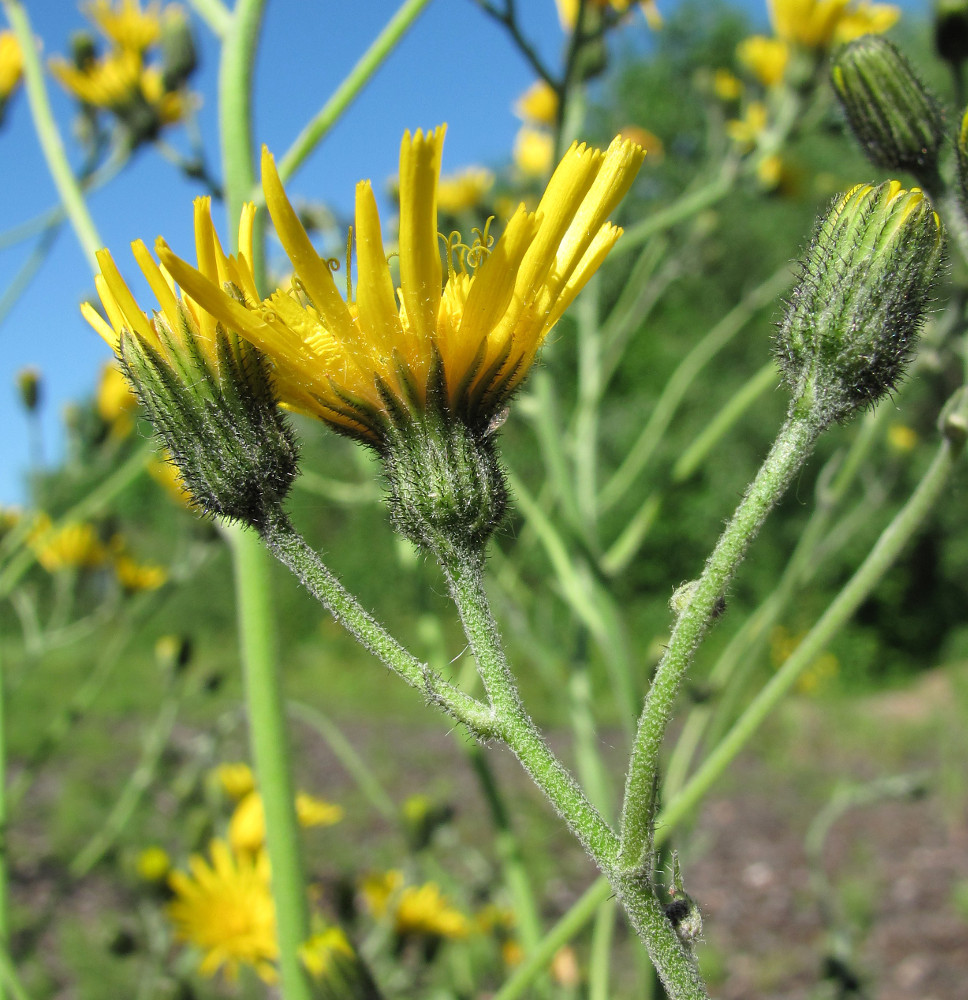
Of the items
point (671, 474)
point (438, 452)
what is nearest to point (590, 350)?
point (671, 474)

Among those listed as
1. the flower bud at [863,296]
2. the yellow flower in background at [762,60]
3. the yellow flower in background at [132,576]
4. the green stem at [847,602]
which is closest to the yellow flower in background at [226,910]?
the yellow flower in background at [132,576]

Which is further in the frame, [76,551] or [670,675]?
[76,551]

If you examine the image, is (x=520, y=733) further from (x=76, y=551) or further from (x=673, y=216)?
(x=76, y=551)

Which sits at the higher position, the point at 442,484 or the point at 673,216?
the point at 673,216

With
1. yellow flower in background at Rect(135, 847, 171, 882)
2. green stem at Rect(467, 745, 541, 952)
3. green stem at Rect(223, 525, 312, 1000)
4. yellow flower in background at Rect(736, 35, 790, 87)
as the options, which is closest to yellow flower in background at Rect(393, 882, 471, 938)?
yellow flower in background at Rect(135, 847, 171, 882)

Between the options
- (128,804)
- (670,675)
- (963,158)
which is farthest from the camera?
(128,804)

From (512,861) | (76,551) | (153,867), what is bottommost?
(512,861)

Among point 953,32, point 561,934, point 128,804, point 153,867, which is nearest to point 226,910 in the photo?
point 153,867

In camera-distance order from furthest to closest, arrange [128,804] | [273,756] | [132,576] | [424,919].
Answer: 1. [132,576]
2. [424,919]
3. [128,804]
4. [273,756]
